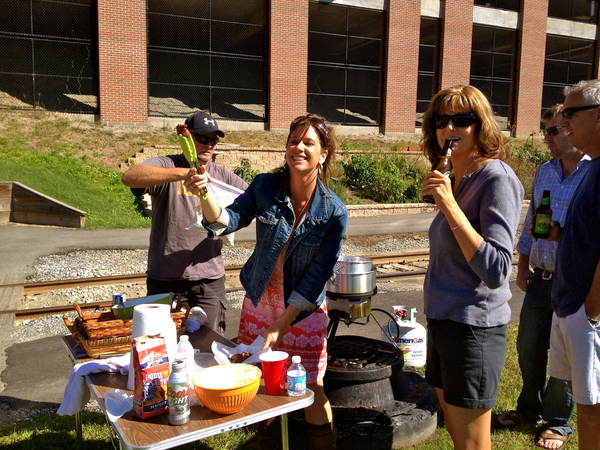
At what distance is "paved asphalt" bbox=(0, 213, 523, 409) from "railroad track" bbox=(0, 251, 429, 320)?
0.78m

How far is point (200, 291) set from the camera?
387cm

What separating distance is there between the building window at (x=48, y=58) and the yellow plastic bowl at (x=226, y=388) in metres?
23.5

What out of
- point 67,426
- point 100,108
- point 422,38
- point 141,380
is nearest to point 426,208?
point 100,108

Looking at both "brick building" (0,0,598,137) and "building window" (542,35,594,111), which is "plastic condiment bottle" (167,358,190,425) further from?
"building window" (542,35,594,111)

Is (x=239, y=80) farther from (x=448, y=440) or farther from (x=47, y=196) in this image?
(x=448, y=440)

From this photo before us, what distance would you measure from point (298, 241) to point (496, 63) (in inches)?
1562

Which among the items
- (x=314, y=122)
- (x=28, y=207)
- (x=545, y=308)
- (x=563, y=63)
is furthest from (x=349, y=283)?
(x=563, y=63)

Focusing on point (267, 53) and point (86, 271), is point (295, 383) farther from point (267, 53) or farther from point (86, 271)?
point (267, 53)

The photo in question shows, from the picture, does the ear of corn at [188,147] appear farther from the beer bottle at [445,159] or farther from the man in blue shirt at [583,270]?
the man in blue shirt at [583,270]

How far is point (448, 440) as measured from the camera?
3.86 metres

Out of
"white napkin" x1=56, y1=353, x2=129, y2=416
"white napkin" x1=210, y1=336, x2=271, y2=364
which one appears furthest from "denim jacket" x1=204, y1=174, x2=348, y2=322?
"white napkin" x1=56, y1=353, x2=129, y2=416

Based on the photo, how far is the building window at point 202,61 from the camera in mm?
27688

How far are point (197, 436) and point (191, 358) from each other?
0.60 m

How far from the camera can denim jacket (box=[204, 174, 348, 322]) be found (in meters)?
2.95
